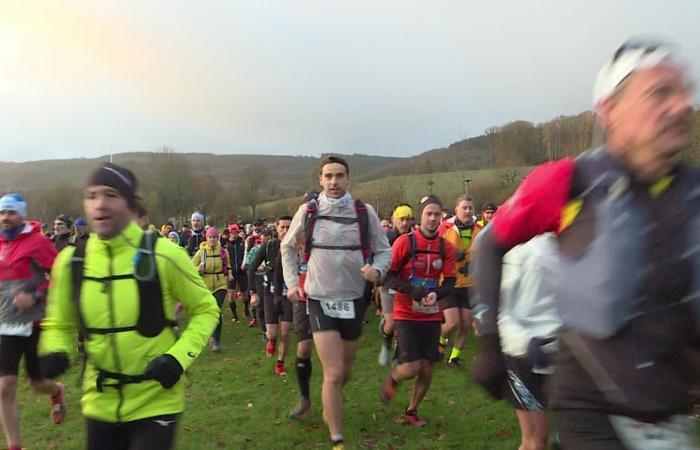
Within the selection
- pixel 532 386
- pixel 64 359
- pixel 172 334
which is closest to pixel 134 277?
pixel 172 334

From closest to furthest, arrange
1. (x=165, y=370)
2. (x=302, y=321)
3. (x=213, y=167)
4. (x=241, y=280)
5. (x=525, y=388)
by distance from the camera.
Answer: (x=165, y=370) < (x=525, y=388) < (x=302, y=321) < (x=241, y=280) < (x=213, y=167)

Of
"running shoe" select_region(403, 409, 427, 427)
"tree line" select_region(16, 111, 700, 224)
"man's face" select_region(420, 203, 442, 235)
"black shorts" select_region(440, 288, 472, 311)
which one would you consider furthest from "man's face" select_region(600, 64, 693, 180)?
"tree line" select_region(16, 111, 700, 224)

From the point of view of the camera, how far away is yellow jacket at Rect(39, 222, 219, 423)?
9.34 feet

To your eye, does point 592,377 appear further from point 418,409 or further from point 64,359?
point 418,409

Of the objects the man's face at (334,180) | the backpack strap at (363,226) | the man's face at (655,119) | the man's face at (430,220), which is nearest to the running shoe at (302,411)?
the backpack strap at (363,226)

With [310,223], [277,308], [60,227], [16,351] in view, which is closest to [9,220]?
[16,351]

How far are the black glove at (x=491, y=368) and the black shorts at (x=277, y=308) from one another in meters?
6.27

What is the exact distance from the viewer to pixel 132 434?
Answer: 2867 mm

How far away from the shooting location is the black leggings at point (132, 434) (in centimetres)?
282

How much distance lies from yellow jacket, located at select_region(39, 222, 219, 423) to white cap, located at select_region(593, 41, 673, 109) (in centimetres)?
220

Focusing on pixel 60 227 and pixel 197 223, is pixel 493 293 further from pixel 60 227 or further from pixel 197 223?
pixel 197 223

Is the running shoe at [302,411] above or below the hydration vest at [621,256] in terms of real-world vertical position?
below

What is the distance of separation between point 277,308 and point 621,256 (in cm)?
724

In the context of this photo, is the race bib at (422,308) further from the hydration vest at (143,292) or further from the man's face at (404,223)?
the hydration vest at (143,292)
